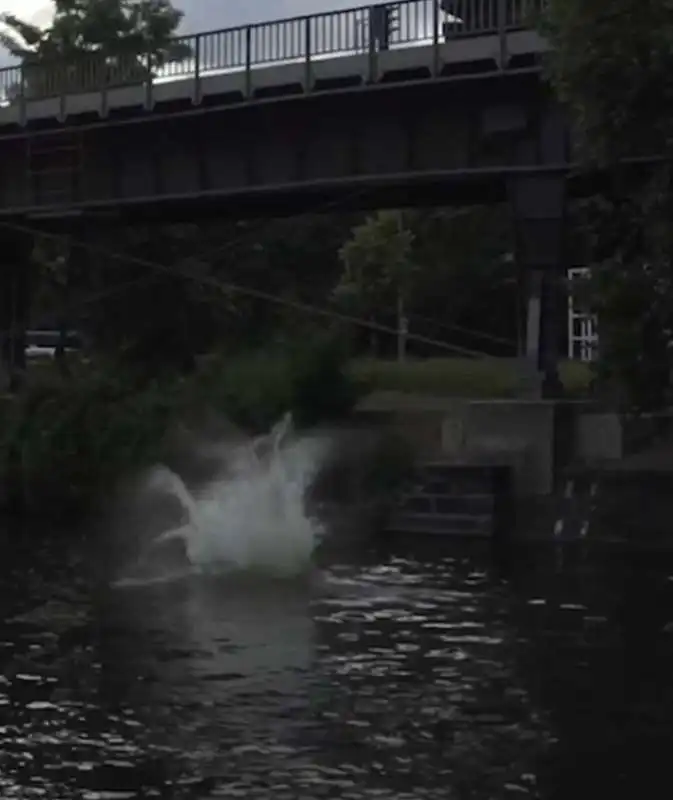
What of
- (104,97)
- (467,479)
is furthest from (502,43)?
(104,97)

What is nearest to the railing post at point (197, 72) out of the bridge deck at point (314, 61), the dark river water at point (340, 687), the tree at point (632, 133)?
the bridge deck at point (314, 61)

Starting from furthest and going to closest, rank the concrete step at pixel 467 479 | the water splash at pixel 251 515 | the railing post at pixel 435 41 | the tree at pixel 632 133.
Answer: the railing post at pixel 435 41, the concrete step at pixel 467 479, the water splash at pixel 251 515, the tree at pixel 632 133

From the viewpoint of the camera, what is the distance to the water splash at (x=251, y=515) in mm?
22328

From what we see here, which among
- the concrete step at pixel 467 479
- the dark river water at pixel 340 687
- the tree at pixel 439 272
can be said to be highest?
the tree at pixel 439 272

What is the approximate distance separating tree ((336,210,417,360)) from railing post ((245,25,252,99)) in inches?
955

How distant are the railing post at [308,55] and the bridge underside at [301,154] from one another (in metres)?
0.30

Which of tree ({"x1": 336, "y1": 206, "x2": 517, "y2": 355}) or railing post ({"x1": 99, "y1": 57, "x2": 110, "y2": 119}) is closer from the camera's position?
railing post ({"x1": 99, "y1": 57, "x2": 110, "y2": 119})

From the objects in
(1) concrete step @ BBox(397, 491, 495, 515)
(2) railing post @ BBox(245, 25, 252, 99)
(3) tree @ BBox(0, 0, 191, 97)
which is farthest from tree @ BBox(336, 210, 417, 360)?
(1) concrete step @ BBox(397, 491, 495, 515)

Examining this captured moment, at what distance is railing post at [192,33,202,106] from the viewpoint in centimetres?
3409

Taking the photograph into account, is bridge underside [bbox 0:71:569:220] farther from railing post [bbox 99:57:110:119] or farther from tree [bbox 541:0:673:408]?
tree [bbox 541:0:673:408]

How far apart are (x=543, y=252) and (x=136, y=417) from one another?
26.2 ft

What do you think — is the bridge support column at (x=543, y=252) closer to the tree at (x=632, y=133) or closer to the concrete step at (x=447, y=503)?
the concrete step at (x=447, y=503)

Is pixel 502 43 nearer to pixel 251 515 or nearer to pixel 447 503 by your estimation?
pixel 447 503

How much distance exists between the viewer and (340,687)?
47.1 feet
